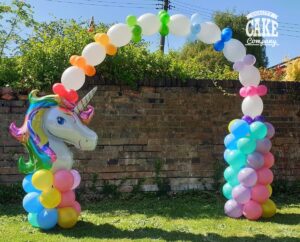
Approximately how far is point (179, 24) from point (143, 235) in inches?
101

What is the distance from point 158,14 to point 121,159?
8.93 feet

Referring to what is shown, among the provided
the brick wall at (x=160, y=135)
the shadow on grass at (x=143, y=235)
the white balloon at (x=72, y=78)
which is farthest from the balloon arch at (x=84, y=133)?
the brick wall at (x=160, y=135)

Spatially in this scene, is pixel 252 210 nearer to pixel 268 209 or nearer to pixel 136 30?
pixel 268 209

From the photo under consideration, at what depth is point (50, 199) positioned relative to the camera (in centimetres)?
521

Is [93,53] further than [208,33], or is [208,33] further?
[208,33]

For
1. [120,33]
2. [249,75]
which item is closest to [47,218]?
[120,33]

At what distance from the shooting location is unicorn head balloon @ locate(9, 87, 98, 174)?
5.29 meters

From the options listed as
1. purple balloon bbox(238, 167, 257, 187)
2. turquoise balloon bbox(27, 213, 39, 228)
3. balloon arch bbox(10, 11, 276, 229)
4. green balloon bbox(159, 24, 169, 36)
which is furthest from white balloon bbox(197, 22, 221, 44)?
turquoise balloon bbox(27, 213, 39, 228)

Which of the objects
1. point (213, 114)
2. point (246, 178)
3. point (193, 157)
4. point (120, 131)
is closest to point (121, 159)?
point (120, 131)

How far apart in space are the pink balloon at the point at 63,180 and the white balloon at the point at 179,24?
216 centimetres

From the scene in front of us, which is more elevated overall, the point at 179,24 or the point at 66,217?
the point at 179,24

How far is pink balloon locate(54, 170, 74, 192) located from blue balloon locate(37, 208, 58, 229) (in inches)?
10.9

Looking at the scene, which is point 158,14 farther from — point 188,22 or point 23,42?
point 23,42

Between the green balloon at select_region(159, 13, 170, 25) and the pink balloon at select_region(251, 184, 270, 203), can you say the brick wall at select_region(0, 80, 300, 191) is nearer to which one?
the pink balloon at select_region(251, 184, 270, 203)
